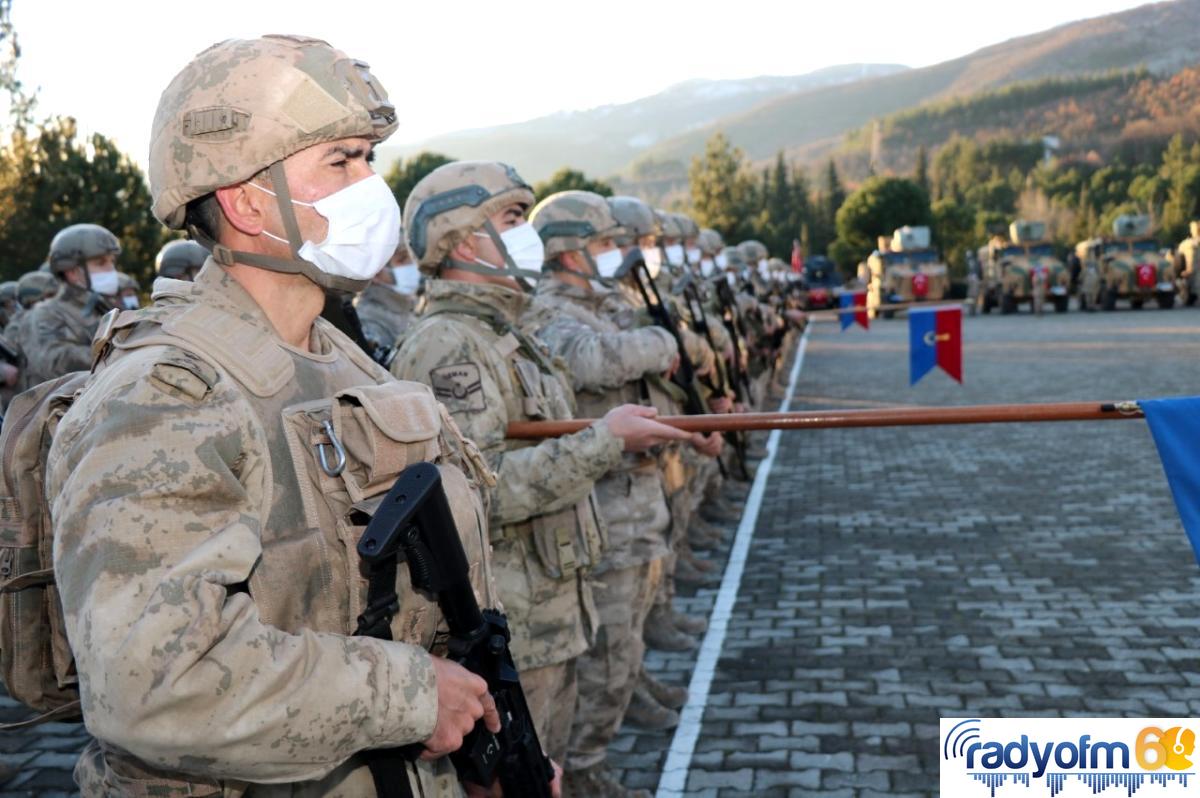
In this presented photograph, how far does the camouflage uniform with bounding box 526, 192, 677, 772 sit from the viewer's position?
447 centimetres

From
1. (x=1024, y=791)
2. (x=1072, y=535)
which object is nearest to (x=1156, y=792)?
(x=1024, y=791)

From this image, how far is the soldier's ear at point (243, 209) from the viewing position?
2084 millimetres

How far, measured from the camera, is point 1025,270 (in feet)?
115

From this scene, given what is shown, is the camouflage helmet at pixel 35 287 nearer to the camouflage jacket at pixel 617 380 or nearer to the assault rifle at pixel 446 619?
the camouflage jacket at pixel 617 380

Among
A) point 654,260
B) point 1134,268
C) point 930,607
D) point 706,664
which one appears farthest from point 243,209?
point 1134,268

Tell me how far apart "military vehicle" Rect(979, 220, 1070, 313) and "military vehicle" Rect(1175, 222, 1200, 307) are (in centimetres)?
305

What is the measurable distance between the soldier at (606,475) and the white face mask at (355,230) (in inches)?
96.7

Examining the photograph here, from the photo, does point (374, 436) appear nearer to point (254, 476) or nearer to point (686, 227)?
point (254, 476)

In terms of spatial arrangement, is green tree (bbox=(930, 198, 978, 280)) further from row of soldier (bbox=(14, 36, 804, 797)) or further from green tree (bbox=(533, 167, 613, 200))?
row of soldier (bbox=(14, 36, 804, 797))

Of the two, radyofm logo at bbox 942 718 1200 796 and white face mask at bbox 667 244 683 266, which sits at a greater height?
white face mask at bbox 667 244 683 266

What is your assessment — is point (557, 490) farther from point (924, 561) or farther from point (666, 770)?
point (924, 561)

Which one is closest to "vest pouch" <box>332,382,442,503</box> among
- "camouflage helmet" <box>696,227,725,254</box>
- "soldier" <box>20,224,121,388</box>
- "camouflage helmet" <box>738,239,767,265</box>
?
"soldier" <box>20,224,121,388</box>

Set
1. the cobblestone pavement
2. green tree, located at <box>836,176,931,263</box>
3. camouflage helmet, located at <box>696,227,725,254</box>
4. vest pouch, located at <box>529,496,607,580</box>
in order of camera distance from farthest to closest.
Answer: green tree, located at <box>836,176,931,263</box> → camouflage helmet, located at <box>696,227,725,254</box> → the cobblestone pavement → vest pouch, located at <box>529,496,607,580</box>

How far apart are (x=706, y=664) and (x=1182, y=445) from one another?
3.13 metres
